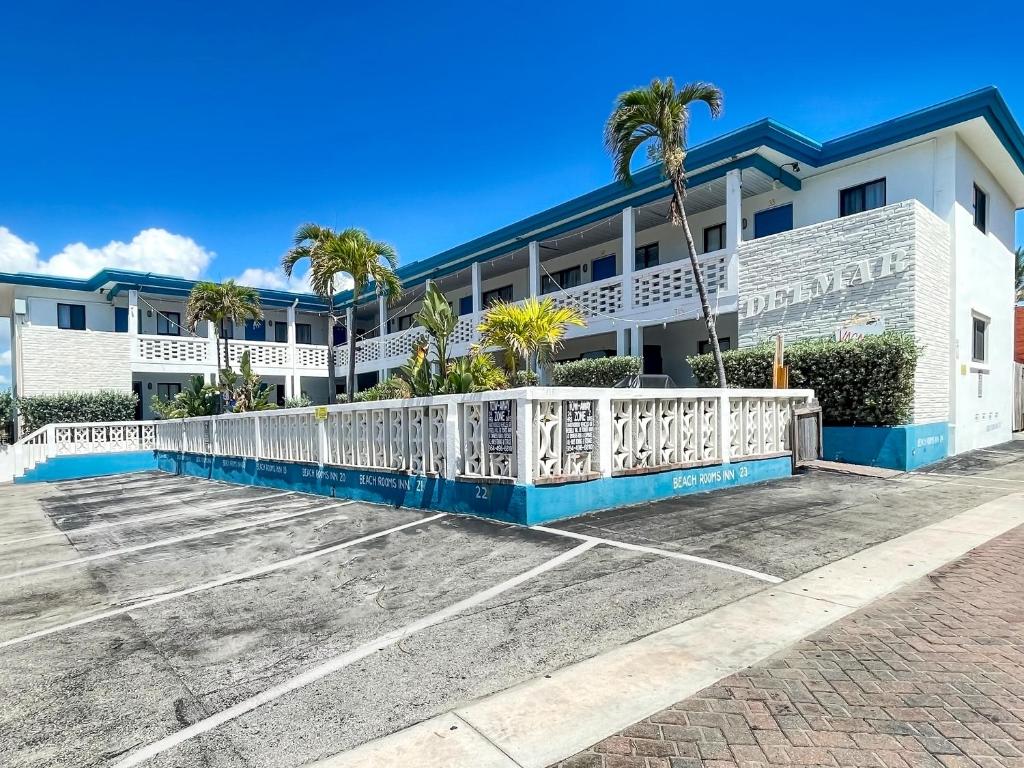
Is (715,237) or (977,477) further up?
(715,237)

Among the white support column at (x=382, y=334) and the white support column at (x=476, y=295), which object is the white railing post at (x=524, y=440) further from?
the white support column at (x=382, y=334)

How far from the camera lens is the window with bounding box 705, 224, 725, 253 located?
18922mm

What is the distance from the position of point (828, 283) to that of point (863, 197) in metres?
3.60

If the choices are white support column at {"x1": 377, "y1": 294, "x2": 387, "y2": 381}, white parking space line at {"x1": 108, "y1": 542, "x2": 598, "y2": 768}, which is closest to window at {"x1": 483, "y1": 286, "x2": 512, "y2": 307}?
white support column at {"x1": 377, "y1": 294, "x2": 387, "y2": 381}

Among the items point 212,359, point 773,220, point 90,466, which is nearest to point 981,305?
A: point 773,220

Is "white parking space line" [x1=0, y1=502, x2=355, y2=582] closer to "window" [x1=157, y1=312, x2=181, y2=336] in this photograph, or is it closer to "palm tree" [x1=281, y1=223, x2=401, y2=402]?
"palm tree" [x1=281, y1=223, x2=401, y2=402]

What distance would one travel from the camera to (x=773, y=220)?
1739cm

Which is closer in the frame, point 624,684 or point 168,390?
point 624,684

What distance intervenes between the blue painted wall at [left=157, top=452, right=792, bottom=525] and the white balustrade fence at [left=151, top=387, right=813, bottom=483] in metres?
0.15

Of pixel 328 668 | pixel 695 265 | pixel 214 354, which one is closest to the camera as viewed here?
pixel 328 668

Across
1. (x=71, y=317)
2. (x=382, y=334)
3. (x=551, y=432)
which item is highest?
(x=71, y=317)

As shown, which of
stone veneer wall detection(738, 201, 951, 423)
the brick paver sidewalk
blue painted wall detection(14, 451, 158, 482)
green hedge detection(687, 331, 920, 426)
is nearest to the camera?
the brick paver sidewalk

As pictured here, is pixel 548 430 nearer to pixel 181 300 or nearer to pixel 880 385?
pixel 880 385

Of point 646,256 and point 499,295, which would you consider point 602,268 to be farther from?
point 499,295
